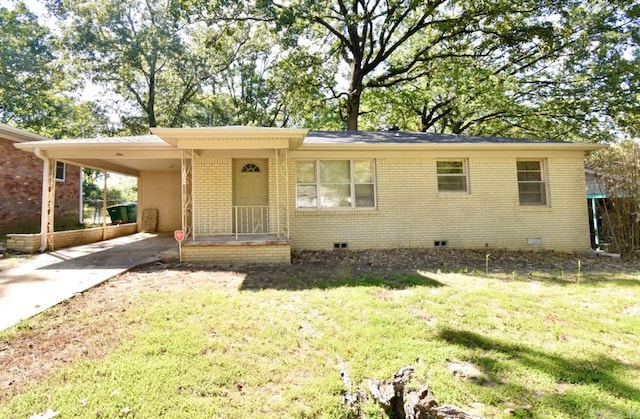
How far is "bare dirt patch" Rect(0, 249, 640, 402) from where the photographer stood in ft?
9.83

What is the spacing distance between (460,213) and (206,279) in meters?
7.07

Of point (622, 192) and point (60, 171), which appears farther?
point (60, 171)

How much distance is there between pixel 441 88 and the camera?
17.1m

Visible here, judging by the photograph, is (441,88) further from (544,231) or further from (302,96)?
(544,231)

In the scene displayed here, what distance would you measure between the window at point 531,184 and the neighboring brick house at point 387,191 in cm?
3

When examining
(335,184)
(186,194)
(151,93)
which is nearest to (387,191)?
(335,184)

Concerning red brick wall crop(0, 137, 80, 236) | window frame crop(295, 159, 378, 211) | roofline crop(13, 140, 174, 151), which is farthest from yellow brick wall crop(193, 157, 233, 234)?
red brick wall crop(0, 137, 80, 236)

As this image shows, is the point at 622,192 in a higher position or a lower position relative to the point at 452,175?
lower

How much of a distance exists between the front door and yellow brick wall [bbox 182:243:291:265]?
1575mm

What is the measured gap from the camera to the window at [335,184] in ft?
29.1

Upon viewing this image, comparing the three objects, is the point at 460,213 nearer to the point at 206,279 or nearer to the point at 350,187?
the point at 350,187

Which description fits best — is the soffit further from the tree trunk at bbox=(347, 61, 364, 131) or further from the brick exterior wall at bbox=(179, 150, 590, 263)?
the tree trunk at bbox=(347, 61, 364, 131)

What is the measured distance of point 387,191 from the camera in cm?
892

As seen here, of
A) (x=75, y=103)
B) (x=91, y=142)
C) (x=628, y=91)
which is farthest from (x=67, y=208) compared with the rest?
(x=628, y=91)
